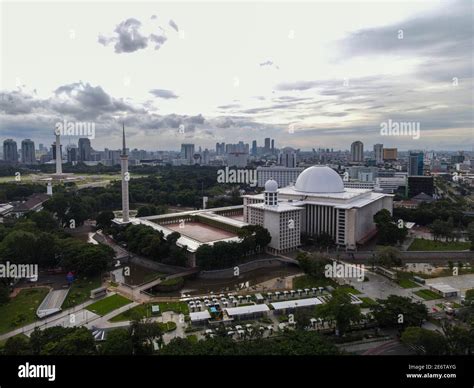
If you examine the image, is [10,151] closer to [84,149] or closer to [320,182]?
[84,149]

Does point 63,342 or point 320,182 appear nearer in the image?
point 63,342

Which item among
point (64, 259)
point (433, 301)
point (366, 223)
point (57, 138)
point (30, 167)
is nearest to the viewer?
point (433, 301)

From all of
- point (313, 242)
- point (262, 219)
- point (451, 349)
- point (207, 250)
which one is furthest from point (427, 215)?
point (451, 349)

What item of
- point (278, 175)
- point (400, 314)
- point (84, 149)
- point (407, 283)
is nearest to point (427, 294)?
point (407, 283)

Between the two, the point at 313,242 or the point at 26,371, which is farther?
the point at 313,242

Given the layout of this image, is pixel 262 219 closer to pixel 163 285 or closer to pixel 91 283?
pixel 163 285

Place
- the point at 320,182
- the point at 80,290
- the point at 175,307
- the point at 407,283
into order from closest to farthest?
the point at 175,307 < the point at 80,290 < the point at 407,283 < the point at 320,182

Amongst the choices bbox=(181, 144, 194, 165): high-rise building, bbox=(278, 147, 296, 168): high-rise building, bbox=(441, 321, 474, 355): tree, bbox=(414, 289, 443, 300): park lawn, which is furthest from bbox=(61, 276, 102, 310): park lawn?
bbox=(181, 144, 194, 165): high-rise building
